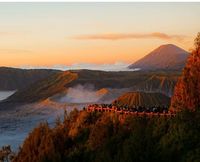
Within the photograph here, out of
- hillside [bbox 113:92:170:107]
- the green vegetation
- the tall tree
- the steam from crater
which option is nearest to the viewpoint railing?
the green vegetation

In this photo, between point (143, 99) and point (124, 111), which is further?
point (143, 99)

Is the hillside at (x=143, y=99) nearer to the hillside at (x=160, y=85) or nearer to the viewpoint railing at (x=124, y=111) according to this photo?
the hillside at (x=160, y=85)

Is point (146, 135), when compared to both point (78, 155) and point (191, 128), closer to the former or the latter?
point (191, 128)

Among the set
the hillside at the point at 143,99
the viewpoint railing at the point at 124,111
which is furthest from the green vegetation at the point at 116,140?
the hillside at the point at 143,99

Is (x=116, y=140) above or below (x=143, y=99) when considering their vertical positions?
below

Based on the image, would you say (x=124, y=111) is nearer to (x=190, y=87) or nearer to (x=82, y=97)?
(x=190, y=87)

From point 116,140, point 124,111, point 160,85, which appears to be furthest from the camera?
point 160,85

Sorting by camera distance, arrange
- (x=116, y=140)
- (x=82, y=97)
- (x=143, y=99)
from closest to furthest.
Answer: (x=116, y=140)
(x=143, y=99)
(x=82, y=97)

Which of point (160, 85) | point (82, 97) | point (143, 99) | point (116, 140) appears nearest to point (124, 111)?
point (116, 140)
